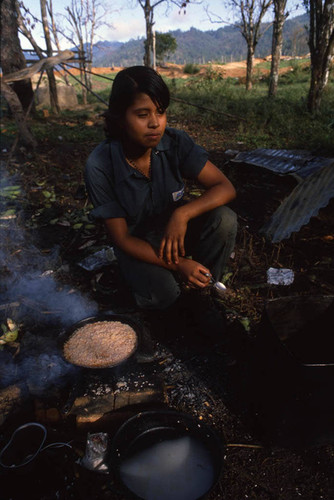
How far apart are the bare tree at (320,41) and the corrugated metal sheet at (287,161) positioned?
16.1ft

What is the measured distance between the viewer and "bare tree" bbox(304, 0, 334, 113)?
749cm

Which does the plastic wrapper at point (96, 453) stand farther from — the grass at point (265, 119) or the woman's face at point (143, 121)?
the grass at point (265, 119)

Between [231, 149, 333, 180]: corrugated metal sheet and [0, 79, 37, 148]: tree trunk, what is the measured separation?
157 inches

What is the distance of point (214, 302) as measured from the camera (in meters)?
2.62

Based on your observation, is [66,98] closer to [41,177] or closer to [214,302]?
[41,177]

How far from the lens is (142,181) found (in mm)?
2178

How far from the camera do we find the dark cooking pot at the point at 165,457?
1.39 metres

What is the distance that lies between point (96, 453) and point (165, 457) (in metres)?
0.35

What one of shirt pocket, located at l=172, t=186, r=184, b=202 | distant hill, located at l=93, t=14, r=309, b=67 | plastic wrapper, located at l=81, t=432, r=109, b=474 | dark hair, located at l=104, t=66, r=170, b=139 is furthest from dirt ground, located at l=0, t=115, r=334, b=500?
distant hill, located at l=93, t=14, r=309, b=67

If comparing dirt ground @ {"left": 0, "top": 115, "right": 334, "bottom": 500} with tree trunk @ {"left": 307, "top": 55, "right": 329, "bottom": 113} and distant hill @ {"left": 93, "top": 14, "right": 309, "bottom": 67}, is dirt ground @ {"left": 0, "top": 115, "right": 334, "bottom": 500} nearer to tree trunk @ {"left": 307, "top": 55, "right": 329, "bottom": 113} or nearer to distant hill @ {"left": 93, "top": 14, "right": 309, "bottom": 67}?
tree trunk @ {"left": 307, "top": 55, "right": 329, "bottom": 113}

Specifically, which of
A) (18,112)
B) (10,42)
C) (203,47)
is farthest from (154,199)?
(203,47)

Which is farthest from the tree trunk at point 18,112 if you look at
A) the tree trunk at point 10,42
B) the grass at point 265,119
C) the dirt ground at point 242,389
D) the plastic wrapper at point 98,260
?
the plastic wrapper at point 98,260

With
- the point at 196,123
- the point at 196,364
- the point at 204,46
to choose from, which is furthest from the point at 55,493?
the point at 204,46

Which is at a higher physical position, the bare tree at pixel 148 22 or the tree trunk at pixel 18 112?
the bare tree at pixel 148 22
